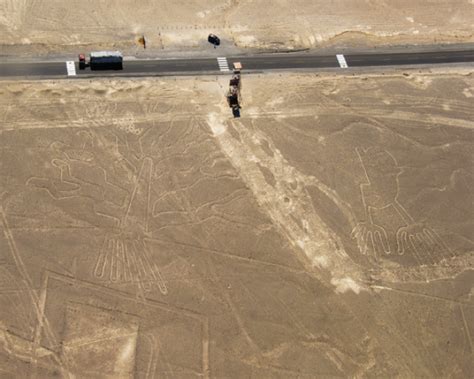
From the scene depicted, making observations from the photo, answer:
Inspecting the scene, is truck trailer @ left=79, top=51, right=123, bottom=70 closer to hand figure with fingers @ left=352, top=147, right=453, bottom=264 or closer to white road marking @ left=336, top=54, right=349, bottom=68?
white road marking @ left=336, top=54, right=349, bottom=68

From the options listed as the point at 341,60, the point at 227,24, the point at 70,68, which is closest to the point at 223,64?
the point at 227,24

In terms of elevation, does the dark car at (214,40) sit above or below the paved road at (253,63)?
above

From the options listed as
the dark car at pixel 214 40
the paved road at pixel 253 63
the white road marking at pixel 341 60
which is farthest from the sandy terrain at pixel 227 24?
the white road marking at pixel 341 60

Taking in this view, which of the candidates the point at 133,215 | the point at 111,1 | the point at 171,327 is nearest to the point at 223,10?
the point at 111,1

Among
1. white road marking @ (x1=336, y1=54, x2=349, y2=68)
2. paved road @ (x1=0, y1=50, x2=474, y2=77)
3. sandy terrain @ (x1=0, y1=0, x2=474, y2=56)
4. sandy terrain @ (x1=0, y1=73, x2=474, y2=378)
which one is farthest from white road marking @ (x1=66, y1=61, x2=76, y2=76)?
white road marking @ (x1=336, y1=54, x2=349, y2=68)

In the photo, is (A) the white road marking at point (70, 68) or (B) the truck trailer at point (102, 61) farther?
(B) the truck trailer at point (102, 61)

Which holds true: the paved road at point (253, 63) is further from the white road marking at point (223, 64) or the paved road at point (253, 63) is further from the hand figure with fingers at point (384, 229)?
the hand figure with fingers at point (384, 229)

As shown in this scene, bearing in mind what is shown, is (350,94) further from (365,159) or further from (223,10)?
(223,10)
